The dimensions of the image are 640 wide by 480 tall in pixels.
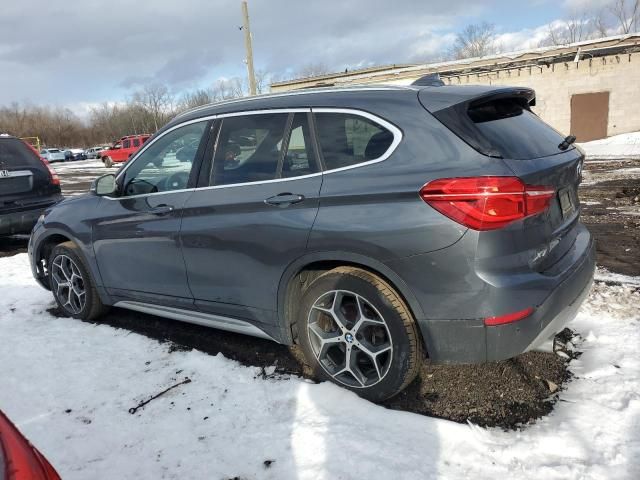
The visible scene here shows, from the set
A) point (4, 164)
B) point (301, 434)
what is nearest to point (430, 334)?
point (301, 434)

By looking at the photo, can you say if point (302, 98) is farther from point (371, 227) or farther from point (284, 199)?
point (371, 227)

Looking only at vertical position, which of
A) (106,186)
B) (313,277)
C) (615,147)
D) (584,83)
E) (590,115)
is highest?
(584,83)

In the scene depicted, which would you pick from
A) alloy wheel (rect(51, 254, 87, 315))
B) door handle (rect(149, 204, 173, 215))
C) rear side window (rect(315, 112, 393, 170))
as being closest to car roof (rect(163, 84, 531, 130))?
rear side window (rect(315, 112, 393, 170))

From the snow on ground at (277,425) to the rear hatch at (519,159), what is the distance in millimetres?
867

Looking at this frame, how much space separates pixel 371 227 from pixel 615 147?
74.9ft

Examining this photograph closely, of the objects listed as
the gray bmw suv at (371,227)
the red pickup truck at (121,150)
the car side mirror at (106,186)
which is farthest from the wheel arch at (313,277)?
the red pickup truck at (121,150)

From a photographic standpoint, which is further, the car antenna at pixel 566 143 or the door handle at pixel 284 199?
the car antenna at pixel 566 143

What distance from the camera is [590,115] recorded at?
24219mm

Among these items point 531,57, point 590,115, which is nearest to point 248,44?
point 531,57

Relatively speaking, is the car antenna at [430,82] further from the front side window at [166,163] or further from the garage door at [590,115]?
the garage door at [590,115]

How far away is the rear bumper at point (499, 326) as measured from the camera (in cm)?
245

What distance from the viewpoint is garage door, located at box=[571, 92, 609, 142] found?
2392 centimetres

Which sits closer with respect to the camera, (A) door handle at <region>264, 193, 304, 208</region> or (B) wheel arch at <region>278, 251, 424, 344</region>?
(B) wheel arch at <region>278, 251, 424, 344</region>

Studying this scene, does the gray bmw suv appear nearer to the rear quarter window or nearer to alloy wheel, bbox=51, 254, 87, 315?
the rear quarter window
